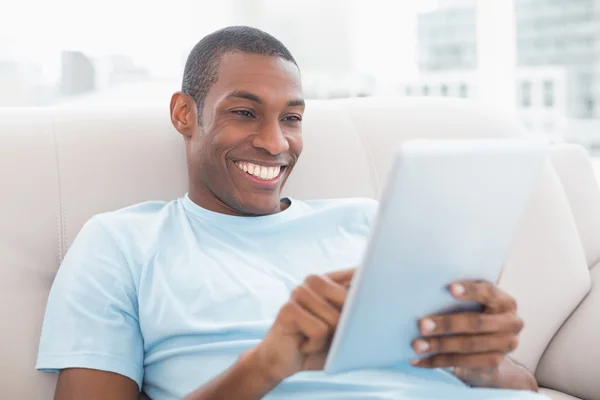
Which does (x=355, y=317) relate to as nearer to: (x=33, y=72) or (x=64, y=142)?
(x=64, y=142)

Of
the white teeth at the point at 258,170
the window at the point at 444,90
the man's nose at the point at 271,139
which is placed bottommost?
the window at the point at 444,90

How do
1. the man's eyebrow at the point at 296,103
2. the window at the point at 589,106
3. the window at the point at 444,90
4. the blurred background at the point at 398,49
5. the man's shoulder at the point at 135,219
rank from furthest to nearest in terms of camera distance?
the window at the point at 444,90 → the window at the point at 589,106 → the blurred background at the point at 398,49 → the man's eyebrow at the point at 296,103 → the man's shoulder at the point at 135,219

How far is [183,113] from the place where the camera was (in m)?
1.48

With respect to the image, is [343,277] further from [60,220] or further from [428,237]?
[60,220]

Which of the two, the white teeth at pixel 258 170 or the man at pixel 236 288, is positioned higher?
the white teeth at pixel 258 170

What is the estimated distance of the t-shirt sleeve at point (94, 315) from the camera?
1.17 m

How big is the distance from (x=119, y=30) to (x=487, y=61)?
1.68m

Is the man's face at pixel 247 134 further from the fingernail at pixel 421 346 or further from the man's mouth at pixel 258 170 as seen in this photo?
the fingernail at pixel 421 346

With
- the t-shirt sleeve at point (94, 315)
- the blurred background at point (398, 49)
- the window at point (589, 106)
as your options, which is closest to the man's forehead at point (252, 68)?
the t-shirt sleeve at point (94, 315)

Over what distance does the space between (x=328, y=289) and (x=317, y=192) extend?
69 cm

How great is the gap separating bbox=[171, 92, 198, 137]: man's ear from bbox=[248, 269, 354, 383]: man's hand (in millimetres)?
597

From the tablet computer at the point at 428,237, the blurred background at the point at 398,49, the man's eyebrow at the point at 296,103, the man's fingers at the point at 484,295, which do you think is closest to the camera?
the tablet computer at the point at 428,237

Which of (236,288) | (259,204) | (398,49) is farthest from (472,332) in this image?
(398,49)

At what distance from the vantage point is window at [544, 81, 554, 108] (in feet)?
12.6
